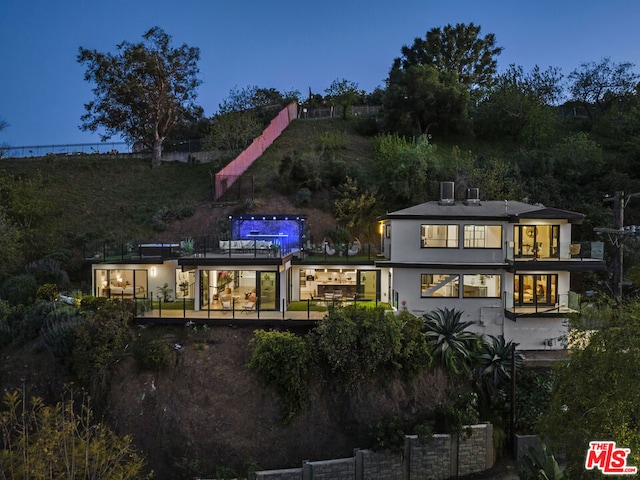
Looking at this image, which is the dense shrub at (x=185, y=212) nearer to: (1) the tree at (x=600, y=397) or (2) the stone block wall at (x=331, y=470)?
(2) the stone block wall at (x=331, y=470)

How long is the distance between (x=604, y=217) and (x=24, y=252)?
39.5 m

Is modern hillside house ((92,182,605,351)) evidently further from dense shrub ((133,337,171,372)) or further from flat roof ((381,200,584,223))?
dense shrub ((133,337,171,372))

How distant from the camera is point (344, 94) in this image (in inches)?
2106

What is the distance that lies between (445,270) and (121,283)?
15830 millimetres

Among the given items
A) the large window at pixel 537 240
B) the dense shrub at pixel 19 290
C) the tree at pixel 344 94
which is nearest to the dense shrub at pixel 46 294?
the dense shrub at pixel 19 290

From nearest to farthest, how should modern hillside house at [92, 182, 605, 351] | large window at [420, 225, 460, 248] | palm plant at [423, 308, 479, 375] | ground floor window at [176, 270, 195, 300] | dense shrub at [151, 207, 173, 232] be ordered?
palm plant at [423, 308, 479, 375], modern hillside house at [92, 182, 605, 351], large window at [420, 225, 460, 248], ground floor window at [176, 270, 195, 300], dense shrub at [151, 207, 173, 232]

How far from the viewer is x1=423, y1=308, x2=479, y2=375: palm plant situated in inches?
631

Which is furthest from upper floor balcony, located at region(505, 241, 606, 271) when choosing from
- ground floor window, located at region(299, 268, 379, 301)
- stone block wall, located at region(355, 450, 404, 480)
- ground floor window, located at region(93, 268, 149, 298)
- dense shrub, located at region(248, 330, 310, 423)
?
ground floor window, located at region(93, 268, 149, 298)

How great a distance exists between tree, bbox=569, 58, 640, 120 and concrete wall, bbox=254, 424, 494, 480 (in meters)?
45.4

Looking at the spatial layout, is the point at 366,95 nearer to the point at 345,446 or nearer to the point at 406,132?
the point at 406,132

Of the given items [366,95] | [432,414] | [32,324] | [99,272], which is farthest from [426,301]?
[366,95]

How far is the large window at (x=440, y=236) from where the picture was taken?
1995 centimetres

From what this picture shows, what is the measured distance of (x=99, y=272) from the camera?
2036 cm

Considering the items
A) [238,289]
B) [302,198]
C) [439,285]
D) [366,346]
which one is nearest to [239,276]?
[238,289]
